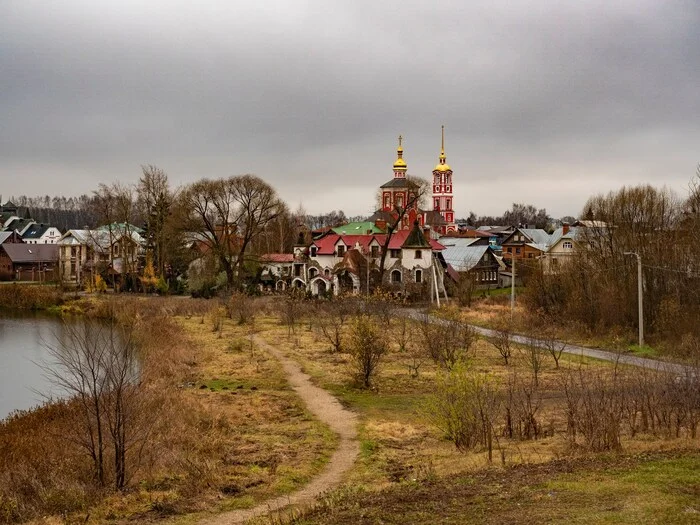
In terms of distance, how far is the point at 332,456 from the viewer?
1323 cm

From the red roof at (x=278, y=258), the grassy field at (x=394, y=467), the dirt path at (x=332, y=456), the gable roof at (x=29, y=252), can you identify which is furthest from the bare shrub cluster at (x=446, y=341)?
the gable roof at (x=29, y=252)

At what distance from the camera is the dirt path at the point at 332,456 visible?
10102 millimetres

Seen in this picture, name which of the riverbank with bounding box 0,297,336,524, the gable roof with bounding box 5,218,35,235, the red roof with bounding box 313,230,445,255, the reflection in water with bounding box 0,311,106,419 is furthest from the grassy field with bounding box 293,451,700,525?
the gable roof with bounding box 5,218,35,235

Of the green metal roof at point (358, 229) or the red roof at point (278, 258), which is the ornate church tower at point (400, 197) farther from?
the red roof at point (278, 258)

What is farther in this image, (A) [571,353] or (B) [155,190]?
(B) [155,190]

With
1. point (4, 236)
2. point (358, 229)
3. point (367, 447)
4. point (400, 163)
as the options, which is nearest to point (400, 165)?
point (400, 163)

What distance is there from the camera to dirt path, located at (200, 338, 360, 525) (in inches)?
398

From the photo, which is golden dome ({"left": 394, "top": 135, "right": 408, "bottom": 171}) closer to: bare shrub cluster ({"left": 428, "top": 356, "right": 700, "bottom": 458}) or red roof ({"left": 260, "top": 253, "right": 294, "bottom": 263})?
red roof ({"left": 260, "top": 253, "right": 294, "bottom": 263})

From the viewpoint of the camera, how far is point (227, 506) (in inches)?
409

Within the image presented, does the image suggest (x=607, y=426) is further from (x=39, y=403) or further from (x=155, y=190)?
(x=155, y=190)

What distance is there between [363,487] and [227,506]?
2076mm

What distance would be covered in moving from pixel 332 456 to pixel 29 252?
69.3m

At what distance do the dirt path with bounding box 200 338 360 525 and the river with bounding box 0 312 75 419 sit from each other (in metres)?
6.26

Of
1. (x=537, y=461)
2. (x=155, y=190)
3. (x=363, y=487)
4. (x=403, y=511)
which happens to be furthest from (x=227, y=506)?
(x=155, y=190)
